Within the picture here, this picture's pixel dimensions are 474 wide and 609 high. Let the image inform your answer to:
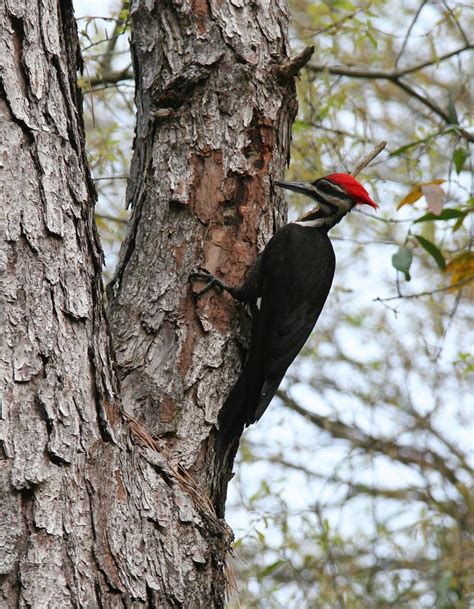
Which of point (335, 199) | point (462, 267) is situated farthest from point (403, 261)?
point (462, 267)

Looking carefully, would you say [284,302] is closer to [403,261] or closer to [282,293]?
[282,293]

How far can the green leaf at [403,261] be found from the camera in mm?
3972

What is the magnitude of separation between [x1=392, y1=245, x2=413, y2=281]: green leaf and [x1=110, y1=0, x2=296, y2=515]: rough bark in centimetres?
81

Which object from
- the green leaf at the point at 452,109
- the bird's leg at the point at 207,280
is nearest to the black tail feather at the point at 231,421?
the bird's leg at the point at 207,280

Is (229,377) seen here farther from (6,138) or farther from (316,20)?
(316,20)

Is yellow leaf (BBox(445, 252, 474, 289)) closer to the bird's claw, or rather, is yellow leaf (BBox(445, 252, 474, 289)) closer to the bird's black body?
the bird's black body

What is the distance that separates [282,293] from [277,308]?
3.7 inches

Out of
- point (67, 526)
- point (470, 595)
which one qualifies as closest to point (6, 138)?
point (67, 526)

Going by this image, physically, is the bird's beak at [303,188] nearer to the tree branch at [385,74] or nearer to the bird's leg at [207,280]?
the bird's leg at [207,280]

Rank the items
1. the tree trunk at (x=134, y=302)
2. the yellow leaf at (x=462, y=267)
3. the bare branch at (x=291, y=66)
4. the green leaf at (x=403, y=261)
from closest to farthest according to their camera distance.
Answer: the tree trunk at (x=134, y=302), the bare branch at (x=291, y=66), the green leaf at (x=403, y=261), the yellow leaf at (x=462, y=267)

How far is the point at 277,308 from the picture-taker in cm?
369

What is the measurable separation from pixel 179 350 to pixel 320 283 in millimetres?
1157

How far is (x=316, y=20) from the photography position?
208 inches

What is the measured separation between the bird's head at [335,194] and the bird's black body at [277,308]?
0.34ft
